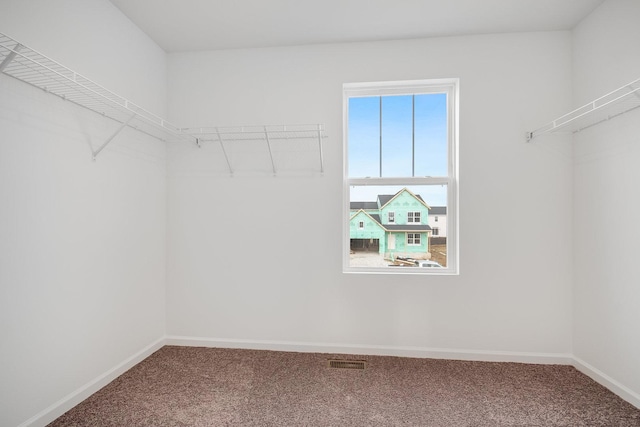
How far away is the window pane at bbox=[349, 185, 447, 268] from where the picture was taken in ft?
8.11

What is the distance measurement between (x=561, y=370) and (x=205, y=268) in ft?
9.28

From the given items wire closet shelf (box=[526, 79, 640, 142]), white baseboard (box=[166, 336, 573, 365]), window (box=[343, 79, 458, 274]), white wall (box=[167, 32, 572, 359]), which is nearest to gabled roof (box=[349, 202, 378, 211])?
window (box=[343, 79, 458, 274])

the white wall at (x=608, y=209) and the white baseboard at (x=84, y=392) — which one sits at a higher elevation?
the white wall at (x=608, y=209)

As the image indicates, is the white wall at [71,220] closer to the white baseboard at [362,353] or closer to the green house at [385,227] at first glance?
the white baseboard at [362,353]

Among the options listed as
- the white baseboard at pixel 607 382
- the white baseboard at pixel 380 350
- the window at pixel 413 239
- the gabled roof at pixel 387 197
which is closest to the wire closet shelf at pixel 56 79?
the white baseboard at pixel 380 350

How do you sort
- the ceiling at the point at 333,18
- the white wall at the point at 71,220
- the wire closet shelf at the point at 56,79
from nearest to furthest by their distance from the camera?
the wire closet shelf at the point at 56,79
the white wall at the point at 71,220
the ceiling at the point at 333,18

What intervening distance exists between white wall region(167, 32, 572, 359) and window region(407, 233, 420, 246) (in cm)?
32

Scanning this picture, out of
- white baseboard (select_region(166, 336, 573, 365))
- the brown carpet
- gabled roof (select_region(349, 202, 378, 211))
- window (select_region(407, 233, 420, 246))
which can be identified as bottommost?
the brown carpet

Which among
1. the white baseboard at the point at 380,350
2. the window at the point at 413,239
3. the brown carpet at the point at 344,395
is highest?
the window at the point at 413,239

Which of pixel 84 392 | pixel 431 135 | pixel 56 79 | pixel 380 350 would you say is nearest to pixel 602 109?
pixel 431 135

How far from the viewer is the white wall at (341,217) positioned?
88.4 inches

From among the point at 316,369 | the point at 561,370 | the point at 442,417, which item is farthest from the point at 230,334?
the point at 561,370

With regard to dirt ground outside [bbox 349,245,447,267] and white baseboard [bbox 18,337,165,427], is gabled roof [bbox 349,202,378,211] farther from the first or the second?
white baseboard [bbox 18,337,165,427]

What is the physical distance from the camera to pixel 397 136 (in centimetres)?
247
